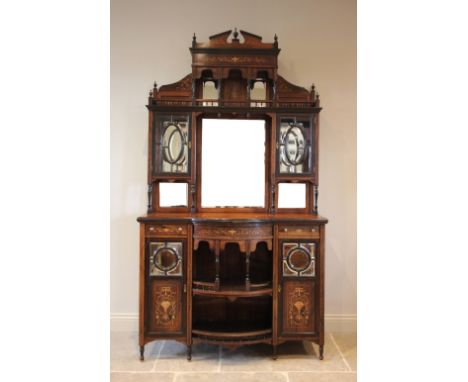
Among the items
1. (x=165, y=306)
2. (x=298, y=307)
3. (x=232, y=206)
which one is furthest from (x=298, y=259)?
(x=165, y=306)

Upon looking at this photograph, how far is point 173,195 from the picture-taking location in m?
3.08

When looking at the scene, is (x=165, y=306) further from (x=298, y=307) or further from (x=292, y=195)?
(x=292, y=195)

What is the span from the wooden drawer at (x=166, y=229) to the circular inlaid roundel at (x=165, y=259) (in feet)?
0.37

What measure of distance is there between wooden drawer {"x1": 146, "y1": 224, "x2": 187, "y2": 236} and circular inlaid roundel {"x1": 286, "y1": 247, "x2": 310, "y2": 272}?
30.9 inches

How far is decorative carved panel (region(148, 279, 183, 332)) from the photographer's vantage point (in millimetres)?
2705

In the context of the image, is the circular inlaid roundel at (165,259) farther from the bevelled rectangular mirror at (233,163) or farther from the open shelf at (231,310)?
the bevelled rectangular mirror at (233,163)

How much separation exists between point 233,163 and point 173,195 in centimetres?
56

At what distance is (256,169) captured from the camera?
312cm

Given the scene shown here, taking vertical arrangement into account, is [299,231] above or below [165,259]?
above

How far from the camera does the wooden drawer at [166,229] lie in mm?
2697

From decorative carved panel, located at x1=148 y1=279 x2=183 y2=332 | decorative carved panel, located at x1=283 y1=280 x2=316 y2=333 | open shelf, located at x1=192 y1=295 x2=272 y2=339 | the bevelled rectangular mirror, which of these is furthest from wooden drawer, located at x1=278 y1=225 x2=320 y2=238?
decorative carved panel, located at x1=148 y1=279 x2=183 y2=332
